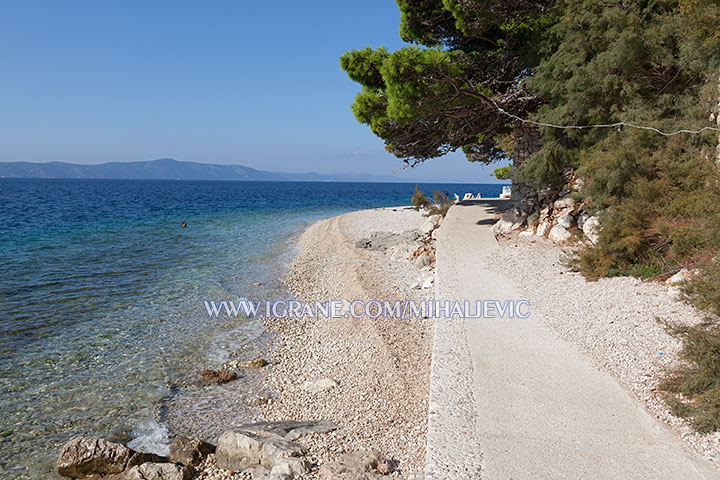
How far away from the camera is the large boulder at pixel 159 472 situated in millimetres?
4625

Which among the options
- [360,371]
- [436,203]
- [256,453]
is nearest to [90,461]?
[256,453]

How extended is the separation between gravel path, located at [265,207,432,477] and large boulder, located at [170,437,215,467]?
44.3 inches

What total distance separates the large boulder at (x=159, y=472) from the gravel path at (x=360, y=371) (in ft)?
4.21

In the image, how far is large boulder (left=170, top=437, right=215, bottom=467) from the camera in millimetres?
5016

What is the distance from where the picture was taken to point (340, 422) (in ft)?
18.0

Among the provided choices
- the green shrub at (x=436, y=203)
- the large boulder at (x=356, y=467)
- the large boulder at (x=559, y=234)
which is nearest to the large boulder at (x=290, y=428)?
the large boulder at (x=356, y=467)

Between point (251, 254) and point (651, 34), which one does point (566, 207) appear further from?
point (251, 254)

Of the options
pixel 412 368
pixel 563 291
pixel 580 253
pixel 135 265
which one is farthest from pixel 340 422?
pixel 135 265

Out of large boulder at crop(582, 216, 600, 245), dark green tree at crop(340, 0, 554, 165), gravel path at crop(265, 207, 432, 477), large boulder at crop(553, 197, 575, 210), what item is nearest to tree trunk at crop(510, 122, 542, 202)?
dark green tree at crop(340, 0, 554, 165)

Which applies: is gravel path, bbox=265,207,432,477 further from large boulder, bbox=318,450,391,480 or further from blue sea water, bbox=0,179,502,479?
blue sea water, bbox=0,179,502,479

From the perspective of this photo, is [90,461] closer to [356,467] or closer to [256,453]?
[256,453]

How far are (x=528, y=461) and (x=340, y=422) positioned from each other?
2.47 meters

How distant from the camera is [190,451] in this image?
5.07m

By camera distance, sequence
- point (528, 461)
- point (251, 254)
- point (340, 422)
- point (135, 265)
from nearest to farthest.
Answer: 1. point (528, 461)
2. point (340, 422)
3. point (135, 265)
4. point (251, 254)
